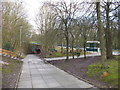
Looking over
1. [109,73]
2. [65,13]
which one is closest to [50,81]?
[109,73]

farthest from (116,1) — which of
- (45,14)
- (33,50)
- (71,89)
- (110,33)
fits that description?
(33,50)

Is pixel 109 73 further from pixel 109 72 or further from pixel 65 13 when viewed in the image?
pixel 65 13

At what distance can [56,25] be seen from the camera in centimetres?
1648

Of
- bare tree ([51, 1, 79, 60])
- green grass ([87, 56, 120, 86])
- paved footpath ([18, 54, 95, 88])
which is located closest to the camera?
green grass ([87, 56, 120, 86])

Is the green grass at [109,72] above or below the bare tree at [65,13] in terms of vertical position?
below

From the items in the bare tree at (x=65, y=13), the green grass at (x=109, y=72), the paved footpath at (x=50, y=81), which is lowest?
the paved footpath at (x=50, y=81)

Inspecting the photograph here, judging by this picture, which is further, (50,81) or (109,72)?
(50,81)

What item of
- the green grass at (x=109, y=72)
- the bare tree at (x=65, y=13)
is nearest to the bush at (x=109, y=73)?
the green grass at (x=109, y=72)

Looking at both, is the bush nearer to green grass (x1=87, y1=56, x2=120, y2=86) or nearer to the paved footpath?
green grass (x1=87, y1=56, x2=120, y2=86)

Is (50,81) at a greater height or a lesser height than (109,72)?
lesser

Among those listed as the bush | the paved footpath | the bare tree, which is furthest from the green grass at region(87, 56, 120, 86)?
the bare tree

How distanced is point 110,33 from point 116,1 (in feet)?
11.7

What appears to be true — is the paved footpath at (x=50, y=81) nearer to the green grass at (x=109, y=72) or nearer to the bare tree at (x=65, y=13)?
the green grass at (x=109, y=72)

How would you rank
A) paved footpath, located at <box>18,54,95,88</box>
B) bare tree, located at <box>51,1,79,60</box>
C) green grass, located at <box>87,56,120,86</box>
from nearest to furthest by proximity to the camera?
green grass, located at <box>87,56,120,86</box>, paved footpath, located at <box>18,54,95,88</box>, bare tree, located at <box>51,1,79,60</box>
